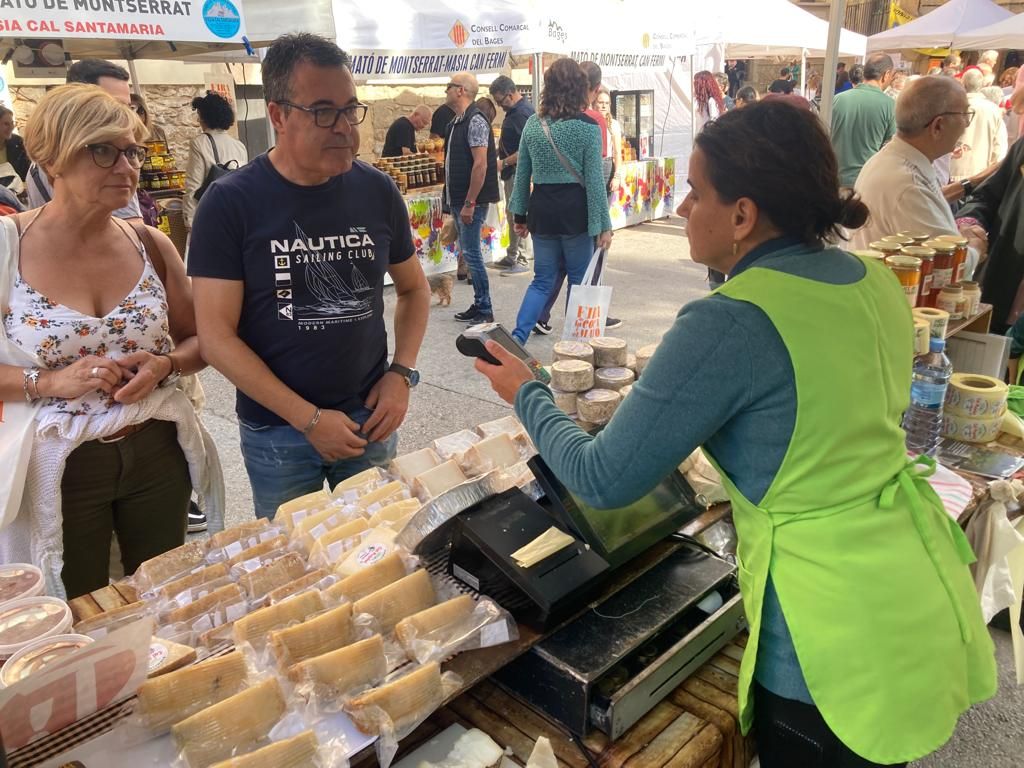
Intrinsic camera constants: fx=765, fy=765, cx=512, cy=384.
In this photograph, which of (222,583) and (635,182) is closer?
(222,583)

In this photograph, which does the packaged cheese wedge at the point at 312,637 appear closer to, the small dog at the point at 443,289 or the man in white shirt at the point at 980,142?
the small dog at the point at 443,289

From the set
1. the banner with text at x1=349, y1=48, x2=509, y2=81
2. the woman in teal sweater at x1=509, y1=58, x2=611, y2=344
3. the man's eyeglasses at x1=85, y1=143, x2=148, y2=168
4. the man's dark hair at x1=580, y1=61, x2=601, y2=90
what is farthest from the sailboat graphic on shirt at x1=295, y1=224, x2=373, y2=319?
the banner with text at x1=349, y1=48, x2=509, y2=81

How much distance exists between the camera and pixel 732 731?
1370mm

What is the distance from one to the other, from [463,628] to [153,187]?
799 cm

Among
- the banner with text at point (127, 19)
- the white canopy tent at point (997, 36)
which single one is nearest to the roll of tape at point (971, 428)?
the banner with text at point (127, 19)

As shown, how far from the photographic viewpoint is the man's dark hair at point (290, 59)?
194 centimetres

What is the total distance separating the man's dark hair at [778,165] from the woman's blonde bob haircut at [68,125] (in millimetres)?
1505

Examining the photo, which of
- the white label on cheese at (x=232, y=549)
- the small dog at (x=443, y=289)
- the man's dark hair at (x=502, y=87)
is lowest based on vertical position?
the small dog at (x=443, y=289)

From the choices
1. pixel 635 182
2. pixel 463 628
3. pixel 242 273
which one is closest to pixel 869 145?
pixel 635 182

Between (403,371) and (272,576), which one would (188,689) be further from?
(403,371)

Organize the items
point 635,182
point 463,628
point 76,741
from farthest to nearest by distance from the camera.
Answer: point 635,182, point 463,628, point 76,741

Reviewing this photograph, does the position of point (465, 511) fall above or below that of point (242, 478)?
above

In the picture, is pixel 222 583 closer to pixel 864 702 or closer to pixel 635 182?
pixel 864 702

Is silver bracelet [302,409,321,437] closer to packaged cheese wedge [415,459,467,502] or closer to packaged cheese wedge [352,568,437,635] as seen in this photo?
packaged cheese wedge [415,459,467,502]
